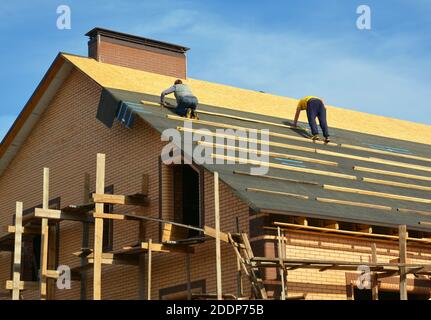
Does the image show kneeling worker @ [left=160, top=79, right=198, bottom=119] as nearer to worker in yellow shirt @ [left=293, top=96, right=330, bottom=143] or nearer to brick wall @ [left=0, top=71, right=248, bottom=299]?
brick wall @ [left=0, top=71, right=248, bottom=299]

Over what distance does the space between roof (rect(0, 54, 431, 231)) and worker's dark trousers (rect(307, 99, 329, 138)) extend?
0.36m

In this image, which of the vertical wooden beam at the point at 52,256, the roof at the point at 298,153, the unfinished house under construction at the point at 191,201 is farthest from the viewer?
the vertical wooden beam at the point at 52,256

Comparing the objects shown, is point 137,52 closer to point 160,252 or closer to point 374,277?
point 160,252

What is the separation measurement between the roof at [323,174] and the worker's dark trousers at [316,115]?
1.17ft

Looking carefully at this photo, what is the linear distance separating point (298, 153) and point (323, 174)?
3.68ft

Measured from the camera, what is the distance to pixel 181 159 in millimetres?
19875

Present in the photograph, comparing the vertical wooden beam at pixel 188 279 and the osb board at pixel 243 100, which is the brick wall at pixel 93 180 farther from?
the osb board at pixel 243 100

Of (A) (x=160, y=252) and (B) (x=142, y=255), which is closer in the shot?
(A) (x=160, y=252)

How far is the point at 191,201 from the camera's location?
20672mm

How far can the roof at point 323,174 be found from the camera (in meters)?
18.8

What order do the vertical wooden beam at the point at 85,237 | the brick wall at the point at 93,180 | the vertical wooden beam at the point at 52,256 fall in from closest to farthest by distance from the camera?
the brick wall at the point at 93,180 → the vertical wooden beam at the point at 85,237 → the vertical wooden beam at the point at 52,256

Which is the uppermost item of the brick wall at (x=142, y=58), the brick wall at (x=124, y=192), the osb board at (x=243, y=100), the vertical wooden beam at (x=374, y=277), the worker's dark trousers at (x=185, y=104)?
the brick wall at (x=142, y=58)

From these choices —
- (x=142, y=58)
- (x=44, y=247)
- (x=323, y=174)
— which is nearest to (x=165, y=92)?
(x=323, y=174)

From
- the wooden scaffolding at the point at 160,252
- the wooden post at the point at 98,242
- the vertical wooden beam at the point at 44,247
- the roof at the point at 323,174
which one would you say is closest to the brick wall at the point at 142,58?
the roof at the point at 323,174
